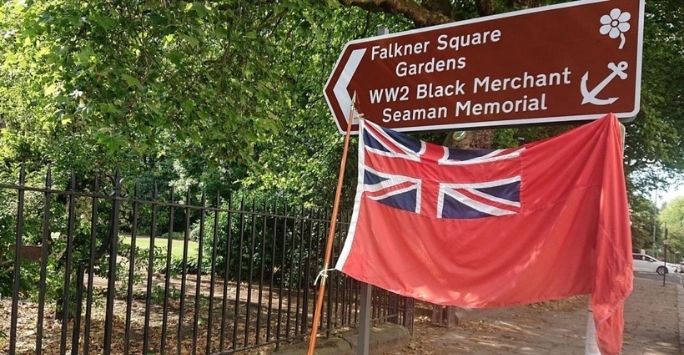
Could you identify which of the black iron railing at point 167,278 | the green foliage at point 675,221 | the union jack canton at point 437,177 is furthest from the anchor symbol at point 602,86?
the green foliage at point 675,221

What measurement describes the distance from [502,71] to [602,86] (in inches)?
21.5

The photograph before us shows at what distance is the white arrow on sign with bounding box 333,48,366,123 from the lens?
3756mm

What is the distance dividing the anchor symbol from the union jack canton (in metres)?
0.43

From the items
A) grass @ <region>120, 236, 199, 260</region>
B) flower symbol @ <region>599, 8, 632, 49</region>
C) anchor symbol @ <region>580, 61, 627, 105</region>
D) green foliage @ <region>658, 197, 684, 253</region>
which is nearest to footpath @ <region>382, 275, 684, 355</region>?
grass @ <region>120, 236, 199, 260</region>

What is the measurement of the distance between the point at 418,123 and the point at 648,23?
31.8 feet

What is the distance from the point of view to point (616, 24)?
108 inches

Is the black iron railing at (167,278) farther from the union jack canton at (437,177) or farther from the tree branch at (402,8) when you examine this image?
the tree branch at (402,8)

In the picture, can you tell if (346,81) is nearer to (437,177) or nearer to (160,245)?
(437,177)

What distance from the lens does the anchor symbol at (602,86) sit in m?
2.70

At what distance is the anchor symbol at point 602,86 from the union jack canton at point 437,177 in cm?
43

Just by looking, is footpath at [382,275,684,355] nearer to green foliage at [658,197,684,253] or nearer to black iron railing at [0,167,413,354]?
black iron railing at [0,167,413,354]

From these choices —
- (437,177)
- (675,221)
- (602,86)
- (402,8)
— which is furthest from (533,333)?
(675,221)

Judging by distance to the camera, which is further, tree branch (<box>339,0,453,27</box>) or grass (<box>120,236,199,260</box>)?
grass (<box>120,236,199,260</box>)

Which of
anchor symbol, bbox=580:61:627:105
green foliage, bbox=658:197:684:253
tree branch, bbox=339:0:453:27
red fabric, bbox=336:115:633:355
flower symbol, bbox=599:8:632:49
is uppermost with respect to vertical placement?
tree branch, bbox=339:0:453:27
